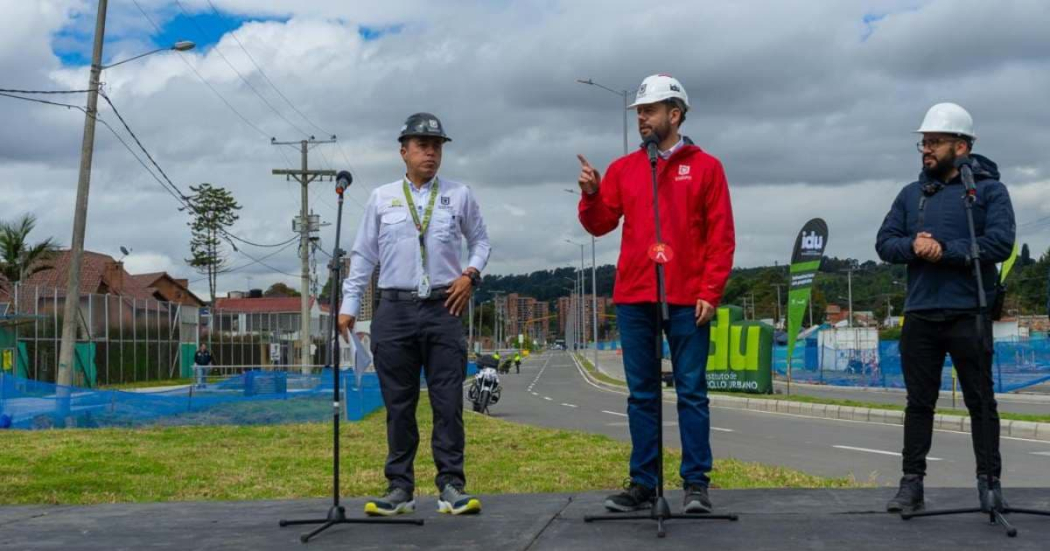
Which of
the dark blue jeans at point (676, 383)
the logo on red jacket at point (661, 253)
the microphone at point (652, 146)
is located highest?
the microphone at point (652, 146)

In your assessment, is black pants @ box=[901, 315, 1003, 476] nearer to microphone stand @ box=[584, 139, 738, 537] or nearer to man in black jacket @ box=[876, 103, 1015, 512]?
man in black jacket @ box=[876, 103, 1015, 512]

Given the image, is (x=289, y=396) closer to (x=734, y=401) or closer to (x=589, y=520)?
(x=734, y=401)

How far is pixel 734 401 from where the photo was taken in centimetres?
2792

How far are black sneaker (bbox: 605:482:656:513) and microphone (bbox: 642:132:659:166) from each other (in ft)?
5.10

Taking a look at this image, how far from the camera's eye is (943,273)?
5387mm

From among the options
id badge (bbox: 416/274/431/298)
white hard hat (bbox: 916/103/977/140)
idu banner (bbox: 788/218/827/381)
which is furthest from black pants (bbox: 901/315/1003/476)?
idu banner (bbox: 788/218/827/381)

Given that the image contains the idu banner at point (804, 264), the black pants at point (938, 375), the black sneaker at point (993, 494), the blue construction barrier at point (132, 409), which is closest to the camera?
the black sneaker at point (993, 494)

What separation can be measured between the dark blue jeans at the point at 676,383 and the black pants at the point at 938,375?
977mm

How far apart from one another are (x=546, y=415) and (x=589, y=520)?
18999 millimetres

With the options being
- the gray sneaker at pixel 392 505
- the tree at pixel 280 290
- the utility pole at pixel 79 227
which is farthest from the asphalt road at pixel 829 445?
the tree at pixel 280 290

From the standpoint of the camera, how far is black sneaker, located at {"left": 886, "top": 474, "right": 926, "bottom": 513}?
17.2 feet

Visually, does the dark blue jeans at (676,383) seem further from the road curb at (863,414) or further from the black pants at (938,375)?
the road curb at (863,414)

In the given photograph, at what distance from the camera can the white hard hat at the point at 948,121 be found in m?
5.45

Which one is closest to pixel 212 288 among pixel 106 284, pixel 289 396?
pixel 106 284
